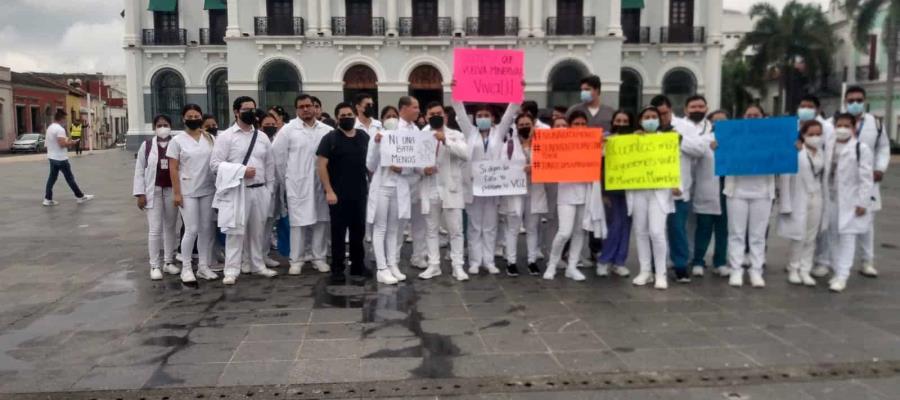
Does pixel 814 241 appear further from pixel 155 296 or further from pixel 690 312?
pixel 155 296

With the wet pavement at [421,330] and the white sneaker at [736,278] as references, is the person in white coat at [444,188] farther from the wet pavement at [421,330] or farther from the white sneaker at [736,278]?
the white sneaker at [736,278]

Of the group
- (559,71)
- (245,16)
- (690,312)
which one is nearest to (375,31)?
(245,16)

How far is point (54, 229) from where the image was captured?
1094 cm

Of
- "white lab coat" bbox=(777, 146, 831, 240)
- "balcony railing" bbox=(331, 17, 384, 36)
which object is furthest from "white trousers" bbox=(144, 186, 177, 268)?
"balcony railing" bbox=(331, 17, 384, 36)

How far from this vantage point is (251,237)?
7.65 m

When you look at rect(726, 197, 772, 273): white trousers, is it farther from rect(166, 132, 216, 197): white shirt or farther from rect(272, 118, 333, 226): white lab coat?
rect(166, 132, 216, 197): white shirt

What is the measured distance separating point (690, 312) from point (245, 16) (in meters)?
32.7

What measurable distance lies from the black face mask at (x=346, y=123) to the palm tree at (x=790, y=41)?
3896 centimetres

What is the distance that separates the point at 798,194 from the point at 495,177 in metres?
3.05

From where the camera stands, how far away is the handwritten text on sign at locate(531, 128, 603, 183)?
707 cm

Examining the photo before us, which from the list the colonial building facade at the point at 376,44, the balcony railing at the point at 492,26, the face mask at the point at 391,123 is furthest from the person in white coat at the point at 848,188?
the balcony railing at the point at 492,26

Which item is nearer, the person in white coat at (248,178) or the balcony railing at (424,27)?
the person in white coat at (248,178)

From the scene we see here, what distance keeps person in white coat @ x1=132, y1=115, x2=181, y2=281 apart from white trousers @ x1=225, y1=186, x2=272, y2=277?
0.67m

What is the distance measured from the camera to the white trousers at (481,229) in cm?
761
